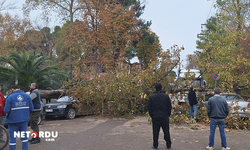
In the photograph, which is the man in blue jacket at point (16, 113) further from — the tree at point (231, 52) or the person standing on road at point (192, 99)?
the tree at point (231, 52)

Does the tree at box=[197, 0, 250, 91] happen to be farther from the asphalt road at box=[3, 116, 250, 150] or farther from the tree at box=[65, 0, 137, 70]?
the tree at box=[65, 0, 137, 70]

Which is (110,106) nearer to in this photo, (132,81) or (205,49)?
(132,81)

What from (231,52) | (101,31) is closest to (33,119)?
(101,31)

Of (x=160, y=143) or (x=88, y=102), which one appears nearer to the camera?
(x=160, y=143)

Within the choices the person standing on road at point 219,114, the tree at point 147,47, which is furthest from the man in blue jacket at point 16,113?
the tree at point 147,47

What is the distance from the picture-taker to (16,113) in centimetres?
620

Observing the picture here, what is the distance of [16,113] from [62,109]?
330 inches

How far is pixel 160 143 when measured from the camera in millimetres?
7531

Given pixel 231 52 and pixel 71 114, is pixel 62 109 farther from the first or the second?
pixel 231 52

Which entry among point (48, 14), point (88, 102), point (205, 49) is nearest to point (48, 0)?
point (48, 14)

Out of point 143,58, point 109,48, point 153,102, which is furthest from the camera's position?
point 143,58

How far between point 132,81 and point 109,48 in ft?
40.1

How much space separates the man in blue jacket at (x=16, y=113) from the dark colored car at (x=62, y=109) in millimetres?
8133

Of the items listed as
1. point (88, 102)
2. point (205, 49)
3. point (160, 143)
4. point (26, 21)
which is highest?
point (26, 21)
